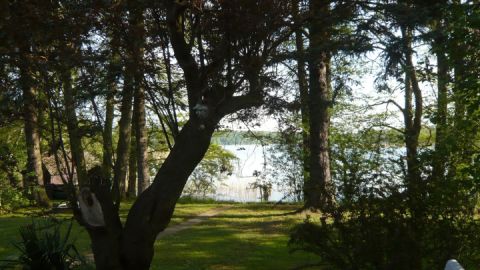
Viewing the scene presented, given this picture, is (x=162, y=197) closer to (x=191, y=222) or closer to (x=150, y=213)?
(x=150, y=213)

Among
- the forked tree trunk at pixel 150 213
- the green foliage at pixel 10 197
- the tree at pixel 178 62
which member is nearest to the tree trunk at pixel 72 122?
the tree at pixel 178 62

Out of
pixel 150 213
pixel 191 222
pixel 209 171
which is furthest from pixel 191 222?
pixel 209 171

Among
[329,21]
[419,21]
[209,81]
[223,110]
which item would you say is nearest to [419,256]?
[223,110]

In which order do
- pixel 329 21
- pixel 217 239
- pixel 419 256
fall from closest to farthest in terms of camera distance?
1. pixel 419 256
2. pixel 329 21
3. pixel 217 239

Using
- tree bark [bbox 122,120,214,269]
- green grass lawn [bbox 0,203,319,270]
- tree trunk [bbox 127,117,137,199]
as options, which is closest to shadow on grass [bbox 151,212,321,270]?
green grass lawn [bbox 0,203,319,270]

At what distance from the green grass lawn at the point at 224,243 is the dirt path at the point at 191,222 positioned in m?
0.26

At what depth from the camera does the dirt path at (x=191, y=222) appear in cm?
1388

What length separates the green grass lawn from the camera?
32.2 feet

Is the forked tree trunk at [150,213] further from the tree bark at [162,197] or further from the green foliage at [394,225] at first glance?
the green foliage at [394,225]

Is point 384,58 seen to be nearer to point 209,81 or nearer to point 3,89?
point 209,81

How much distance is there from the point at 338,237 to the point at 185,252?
4.72m

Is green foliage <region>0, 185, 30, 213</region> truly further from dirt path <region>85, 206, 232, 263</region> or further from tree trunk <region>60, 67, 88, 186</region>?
tree trunk <region>60, 67, 88, 186</region>

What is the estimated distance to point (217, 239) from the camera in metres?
12.6

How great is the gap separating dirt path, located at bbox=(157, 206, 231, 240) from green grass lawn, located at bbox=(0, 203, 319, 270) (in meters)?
0.26
